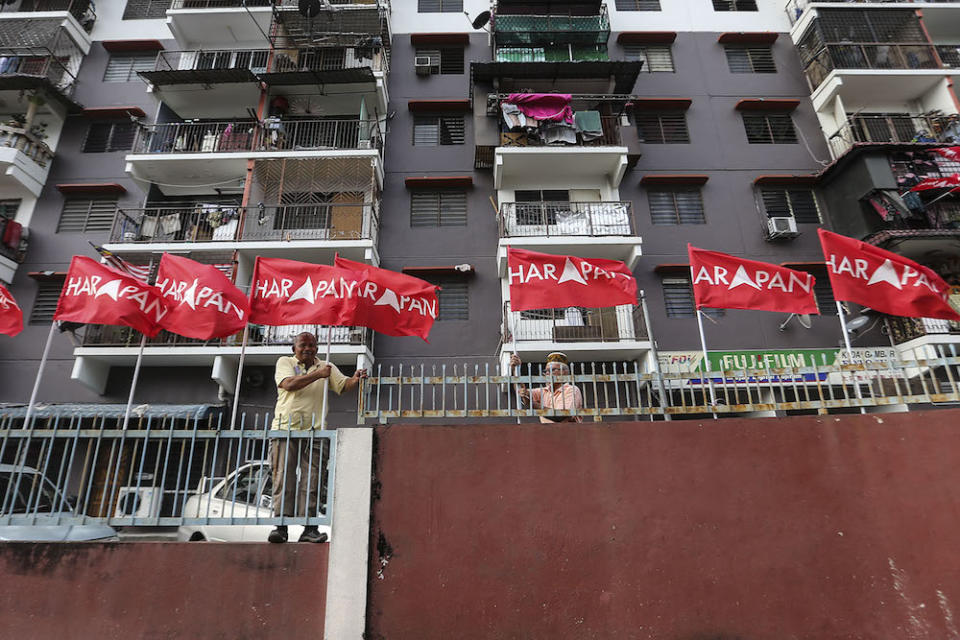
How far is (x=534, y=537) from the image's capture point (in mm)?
4508

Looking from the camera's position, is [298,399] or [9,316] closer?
[298,399]

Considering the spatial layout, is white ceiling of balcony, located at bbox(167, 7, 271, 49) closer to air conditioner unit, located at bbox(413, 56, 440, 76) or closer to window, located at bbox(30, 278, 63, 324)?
air conditioner unit, located at bbox(413, 56, 440, 76)

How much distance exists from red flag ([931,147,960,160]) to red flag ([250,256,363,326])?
1473 cm

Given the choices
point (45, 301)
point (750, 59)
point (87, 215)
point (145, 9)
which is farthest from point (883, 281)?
point (145, 9)

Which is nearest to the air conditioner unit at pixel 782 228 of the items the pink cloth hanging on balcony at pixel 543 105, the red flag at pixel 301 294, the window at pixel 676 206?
the window at pixel 676 206

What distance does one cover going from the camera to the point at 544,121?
529 inches

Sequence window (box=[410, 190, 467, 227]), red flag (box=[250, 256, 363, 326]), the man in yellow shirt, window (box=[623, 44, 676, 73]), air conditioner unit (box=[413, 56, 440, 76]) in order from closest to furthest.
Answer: the man in yellow shirt < red flag (box=[250, 256, 363, 326]) < window (box=[410, 190, 467, 227]) < air conditioner unit (box=[413, 56, 440, 76]) < window (box=[623, 44, 676, 73])

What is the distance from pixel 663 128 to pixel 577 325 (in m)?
6.56

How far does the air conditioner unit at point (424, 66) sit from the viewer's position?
15148 millimetres

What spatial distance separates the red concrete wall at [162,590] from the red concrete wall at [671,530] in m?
0.65

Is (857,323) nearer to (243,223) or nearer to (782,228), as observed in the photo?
(782,228)

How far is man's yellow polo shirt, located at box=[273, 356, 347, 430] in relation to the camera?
5.21 meters

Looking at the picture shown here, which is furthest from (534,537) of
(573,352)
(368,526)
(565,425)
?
(573,352)

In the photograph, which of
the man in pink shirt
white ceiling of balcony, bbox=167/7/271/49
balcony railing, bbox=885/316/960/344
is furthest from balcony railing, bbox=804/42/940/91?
white ceiling of balcony, bbox=167/7/271/49
